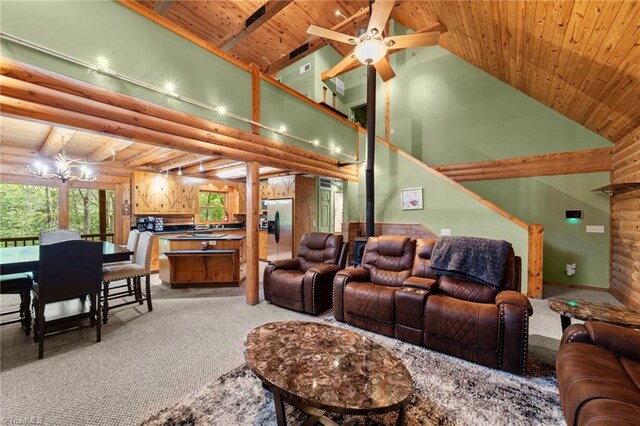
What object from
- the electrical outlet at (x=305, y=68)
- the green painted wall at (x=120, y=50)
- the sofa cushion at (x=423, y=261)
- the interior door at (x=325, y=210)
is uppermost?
the electrical outlet at (x=305, y=68)

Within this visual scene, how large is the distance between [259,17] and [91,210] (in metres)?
6.54

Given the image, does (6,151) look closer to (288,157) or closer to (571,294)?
(288,157)

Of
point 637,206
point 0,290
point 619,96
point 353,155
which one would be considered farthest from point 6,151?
point 637,206

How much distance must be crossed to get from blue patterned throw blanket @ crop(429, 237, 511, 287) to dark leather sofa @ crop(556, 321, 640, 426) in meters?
0.89

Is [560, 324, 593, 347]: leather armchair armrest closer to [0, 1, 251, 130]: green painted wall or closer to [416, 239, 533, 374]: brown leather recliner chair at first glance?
[416, 239, 533, 374]: brown leather recliner chair

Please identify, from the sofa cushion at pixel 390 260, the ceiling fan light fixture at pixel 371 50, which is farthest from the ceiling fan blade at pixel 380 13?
the sofa cushion at pixel 390 260

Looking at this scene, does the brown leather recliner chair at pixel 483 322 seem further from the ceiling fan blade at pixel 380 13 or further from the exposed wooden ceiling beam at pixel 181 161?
the exposed wooden ceiling beam at pixel 181 161

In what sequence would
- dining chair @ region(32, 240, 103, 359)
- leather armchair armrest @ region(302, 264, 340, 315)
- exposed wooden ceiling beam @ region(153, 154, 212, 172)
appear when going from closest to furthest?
dining chair @ region(32, 240, 103, 359) → leather armchair armrest @ region(302, 264, 340, 315) → exposed wooden ceiling beam @ region(153, 154, 212, 172)

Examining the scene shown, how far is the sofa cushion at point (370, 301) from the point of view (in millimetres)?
2797

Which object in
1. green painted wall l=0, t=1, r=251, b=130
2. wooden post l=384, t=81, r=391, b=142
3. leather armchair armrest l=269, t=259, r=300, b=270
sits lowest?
leather armchair armrest l=269, t=259, r=300, b=270

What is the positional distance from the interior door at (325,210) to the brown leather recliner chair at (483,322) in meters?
4.60

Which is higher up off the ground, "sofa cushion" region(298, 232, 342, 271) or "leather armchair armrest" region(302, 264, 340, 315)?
"sofa cushion" region(298, 232, 342, 271)

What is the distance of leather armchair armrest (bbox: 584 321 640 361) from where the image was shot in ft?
5.07

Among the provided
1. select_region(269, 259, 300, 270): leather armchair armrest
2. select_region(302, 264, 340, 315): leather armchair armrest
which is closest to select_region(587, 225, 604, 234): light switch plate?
select_region(302, 264, 340, 315): leather armchair armrest
